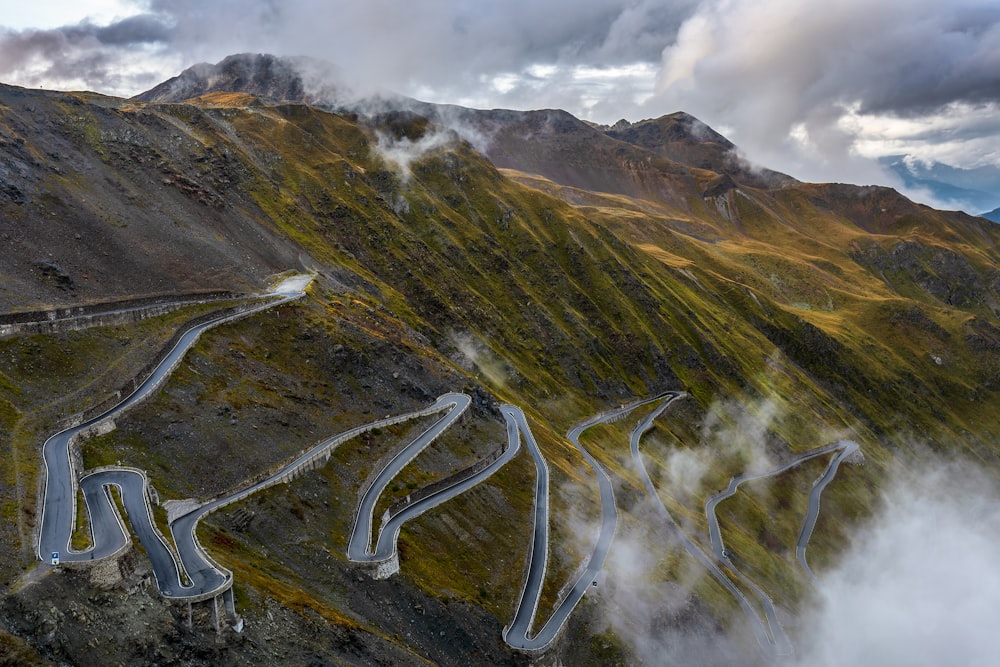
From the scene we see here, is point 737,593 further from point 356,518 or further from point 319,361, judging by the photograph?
point 319,361

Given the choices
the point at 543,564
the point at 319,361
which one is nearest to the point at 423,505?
the point at 543,564

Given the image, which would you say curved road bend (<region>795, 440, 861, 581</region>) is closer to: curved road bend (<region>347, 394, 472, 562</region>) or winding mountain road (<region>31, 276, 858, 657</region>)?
winding mountain road (<region>31, 276, 858, 657</region>)

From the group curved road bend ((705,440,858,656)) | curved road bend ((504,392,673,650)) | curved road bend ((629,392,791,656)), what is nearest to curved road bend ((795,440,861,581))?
curved road bend ((705,440,858,656))

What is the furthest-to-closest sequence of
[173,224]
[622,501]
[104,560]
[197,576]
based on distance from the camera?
[173,224]
[622,501]
[197,576]
[104,560]

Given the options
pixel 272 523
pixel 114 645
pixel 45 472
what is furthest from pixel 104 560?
pixel 272 523

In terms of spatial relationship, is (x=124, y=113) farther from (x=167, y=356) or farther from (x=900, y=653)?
(x=900, y=653)

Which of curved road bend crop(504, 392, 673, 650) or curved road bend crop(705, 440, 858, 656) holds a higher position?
curved road bend crop(504, 392, 673, 650)
